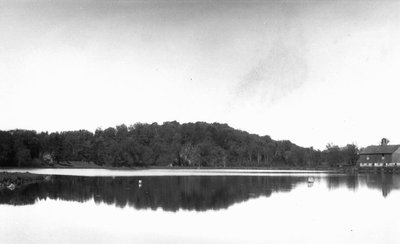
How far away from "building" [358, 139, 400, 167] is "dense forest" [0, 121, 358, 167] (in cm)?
1391

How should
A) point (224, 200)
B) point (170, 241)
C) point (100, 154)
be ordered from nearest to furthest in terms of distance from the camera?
point (170, 241) → point (224, 200) → point (100, 154)

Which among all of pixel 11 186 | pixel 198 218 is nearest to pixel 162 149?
pixel 11 186

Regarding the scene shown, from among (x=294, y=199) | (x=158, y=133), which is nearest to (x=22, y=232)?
(x=294, y=199)

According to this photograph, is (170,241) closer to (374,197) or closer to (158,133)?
(374,197)

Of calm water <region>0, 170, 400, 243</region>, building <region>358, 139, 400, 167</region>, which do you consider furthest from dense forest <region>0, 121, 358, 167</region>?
calm water <region>0, 170, 400, 243</region>

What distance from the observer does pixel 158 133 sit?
161m

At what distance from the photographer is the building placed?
120 metres

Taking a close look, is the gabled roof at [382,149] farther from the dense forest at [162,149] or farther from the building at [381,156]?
the dense forest at [162,149]

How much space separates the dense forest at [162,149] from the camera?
13075 cm

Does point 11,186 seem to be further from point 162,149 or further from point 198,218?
point 162,149

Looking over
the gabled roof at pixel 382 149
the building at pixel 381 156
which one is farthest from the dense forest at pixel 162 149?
the gabled roof at pixel 382 149

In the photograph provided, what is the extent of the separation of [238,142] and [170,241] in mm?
145679

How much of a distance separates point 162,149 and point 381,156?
196 feet

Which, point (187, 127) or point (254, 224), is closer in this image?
point (254, 224)
